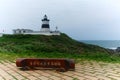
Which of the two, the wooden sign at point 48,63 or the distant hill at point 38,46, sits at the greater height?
the wooden sign at point 48,63

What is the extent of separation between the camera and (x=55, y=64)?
26.9ft

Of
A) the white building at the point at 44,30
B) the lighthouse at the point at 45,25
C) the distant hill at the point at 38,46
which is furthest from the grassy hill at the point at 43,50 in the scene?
the lighthouse at the point at 45,25

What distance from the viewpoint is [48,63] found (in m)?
8.22

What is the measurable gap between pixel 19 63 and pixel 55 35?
150 feet

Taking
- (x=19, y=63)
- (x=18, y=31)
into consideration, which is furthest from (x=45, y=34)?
(x=19, y=63)

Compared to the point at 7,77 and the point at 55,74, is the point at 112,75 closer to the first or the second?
the point at 55,74

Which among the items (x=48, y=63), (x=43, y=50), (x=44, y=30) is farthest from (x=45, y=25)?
(x=48, y=63)

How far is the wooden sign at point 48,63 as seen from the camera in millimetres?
8164

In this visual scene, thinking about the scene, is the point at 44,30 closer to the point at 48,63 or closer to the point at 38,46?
the point at 38,46

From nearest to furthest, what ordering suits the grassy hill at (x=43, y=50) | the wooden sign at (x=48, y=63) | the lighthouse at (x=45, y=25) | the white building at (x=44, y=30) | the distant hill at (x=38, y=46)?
1. the wooden sign at (x=48, y=63)
2. the grassy hill at (x=43, y=50)
3. the distant hill at (x=38, y=46)
4. the white building at (x=44, y=30)
5. the lighthouse at (x=45, y=25)

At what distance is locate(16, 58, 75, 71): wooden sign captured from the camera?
8.16 metres

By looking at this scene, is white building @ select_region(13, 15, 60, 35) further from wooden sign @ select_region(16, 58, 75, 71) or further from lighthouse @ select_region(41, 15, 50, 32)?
wooden sign @ select_region(16, 58, 75, 71)

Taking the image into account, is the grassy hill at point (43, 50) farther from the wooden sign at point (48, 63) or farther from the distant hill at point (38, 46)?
the wooden sign at point (48, 63)

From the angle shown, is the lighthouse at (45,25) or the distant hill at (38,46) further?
the lighthouse at (45,25)
